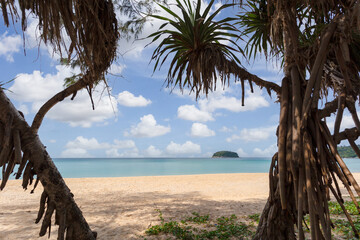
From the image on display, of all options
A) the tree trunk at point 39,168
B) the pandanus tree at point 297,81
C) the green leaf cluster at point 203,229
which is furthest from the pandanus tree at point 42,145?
the green leaf cluster at point 203,229

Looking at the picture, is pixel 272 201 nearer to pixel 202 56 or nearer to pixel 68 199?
pixel 202 56

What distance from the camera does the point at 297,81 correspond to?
256 cm

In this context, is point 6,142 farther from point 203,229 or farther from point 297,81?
point 203,229

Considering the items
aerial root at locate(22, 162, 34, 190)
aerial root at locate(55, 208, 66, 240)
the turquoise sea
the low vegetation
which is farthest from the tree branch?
the turquoise sea

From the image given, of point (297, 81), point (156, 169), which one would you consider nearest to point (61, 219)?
point (297, 81)

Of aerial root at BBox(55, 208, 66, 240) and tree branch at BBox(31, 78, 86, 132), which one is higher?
tree branch at BBox(31, 78, 86, 132)

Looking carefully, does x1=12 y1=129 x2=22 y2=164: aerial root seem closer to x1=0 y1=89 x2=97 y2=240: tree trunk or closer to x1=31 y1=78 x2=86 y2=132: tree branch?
x1=0 y1=89 x2=97 y2=240: tree trunk

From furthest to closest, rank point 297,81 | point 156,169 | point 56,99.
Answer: point 156,169
point 56,99
point 297,81

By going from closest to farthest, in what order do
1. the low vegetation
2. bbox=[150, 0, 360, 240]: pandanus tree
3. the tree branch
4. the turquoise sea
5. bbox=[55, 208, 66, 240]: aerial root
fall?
bbox=[150, 0, 360, 240]: pandanus tree → bbox=[55, 208, 66, 240]: aerial root → the tree branch → the low vegetation → the turquoise sea

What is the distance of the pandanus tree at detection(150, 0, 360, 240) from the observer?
209cm

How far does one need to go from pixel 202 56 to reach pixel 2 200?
31.1ft

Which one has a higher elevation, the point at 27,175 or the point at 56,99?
the point at 56,99

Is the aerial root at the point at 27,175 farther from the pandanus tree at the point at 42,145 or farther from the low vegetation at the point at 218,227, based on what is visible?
the low vegetation at the point at 218,227

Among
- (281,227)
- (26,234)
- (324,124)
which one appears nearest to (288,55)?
(324,124)
